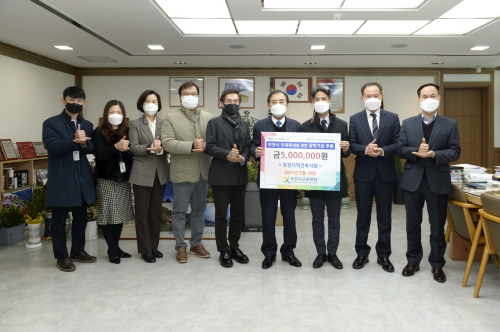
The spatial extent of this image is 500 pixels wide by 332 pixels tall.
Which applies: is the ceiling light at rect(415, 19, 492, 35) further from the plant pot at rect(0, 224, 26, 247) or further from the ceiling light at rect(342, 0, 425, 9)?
the plant pot at rect(0, 224, 26, 247)

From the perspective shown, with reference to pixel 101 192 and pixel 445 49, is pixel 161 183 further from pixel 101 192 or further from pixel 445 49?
pixel 445 49

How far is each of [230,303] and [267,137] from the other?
134 centimetres

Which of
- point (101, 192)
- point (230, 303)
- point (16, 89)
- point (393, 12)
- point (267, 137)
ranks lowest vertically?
point (230, 303)

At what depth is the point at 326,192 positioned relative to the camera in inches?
125

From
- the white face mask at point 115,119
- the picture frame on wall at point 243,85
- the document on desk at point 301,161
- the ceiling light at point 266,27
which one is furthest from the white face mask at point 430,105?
the picture frame on wall at point 243,85

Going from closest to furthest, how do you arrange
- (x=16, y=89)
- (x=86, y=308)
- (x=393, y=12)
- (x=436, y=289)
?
(x=86, y=308) → (x=436, y=289) → (x=393, y=12) → (x=16, y=89)

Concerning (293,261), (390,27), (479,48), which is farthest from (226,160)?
(479,48)

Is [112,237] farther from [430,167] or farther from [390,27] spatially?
[390,27]

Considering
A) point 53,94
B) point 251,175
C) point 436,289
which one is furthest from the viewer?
point 53,94

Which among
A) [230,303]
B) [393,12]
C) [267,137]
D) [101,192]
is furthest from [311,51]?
[230,303]

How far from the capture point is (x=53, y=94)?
6973mm

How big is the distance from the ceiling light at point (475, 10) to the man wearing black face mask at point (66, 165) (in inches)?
163

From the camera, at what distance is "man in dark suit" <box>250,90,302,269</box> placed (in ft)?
10.3

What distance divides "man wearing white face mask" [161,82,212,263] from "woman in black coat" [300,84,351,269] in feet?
3.16
